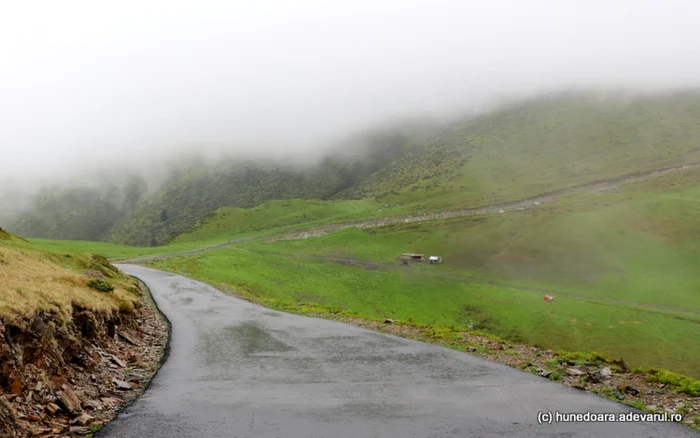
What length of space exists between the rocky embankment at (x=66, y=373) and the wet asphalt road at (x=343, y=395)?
1.13 meters

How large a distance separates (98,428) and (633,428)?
1874cm

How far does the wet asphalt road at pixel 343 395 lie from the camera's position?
46.0 feet

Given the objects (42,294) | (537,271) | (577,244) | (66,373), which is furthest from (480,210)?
(66,373)

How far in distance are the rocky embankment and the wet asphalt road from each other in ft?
3.70

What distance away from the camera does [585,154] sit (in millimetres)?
181125

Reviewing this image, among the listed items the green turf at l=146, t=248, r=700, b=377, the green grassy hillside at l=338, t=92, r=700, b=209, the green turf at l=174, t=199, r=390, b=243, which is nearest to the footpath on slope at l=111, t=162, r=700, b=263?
the green grassy hillside at l=338, t=92, r=700, b=209

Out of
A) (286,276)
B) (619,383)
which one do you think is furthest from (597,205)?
(619,383)

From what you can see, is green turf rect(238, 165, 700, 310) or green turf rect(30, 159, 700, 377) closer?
green turf rect(30, 159, 700, 377)

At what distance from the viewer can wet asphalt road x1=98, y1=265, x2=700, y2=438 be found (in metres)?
14.0

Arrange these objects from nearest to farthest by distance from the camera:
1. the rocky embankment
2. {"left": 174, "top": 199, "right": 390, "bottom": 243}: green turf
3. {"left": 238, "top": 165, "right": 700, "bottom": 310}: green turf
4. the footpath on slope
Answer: the rocky embankment, {"left": 238, "top": 165, "right": 700, "bottom": 310}: green turf, the footpath on slope, {"left": 174, "top": 199, "right": 390, "bottom": 243}: green turf

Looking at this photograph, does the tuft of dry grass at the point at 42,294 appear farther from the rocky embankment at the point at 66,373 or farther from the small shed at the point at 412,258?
the small shed at the point at 412,258

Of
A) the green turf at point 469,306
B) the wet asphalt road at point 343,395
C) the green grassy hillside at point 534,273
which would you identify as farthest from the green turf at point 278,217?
the wet asphalt road at point 343,395

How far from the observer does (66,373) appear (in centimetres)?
1678

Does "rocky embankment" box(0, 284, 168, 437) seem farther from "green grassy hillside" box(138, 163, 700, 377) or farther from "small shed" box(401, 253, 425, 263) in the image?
"small shed" box(401, 253, 425, 263)
